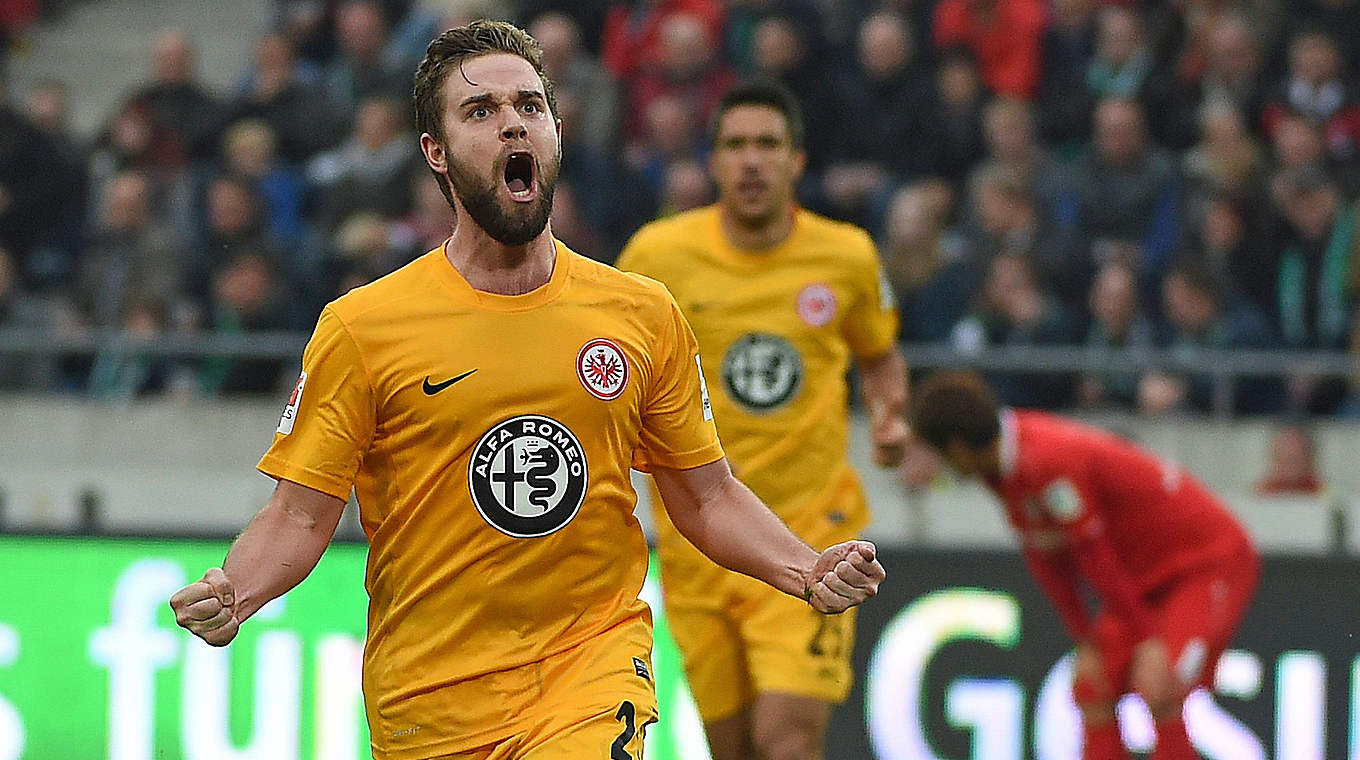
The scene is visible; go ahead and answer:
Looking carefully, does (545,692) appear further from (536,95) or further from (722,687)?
(722,687)

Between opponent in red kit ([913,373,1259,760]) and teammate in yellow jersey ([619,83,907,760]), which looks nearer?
teammate in yellow jersey ([619,83,907,760])

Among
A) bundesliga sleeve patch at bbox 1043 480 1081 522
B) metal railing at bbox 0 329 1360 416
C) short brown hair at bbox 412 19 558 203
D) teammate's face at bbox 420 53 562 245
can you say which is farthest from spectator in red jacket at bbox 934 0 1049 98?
teammate's face at bbox 420 53 562 245

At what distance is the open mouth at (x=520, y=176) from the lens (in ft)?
15.2

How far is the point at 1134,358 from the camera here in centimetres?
1036

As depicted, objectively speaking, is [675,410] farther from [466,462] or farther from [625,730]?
[625,730]

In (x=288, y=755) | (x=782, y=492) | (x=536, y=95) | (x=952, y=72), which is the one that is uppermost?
(x=952, y=72)

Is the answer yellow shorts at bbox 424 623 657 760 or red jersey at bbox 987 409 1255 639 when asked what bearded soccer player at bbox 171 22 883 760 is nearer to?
yellow shorts at bbox 424 623 657 760

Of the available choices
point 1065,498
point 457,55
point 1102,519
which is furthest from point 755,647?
point 457,55

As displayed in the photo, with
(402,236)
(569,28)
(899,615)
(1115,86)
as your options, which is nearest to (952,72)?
(1115,86)

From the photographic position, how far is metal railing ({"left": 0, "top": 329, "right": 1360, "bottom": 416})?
1037 cm

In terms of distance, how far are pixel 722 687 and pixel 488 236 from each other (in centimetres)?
326

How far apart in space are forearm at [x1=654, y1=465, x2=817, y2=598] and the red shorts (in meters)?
3.95

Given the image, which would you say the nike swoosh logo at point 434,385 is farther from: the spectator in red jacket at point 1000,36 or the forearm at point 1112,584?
the spectator in red jacket at point 1000,36

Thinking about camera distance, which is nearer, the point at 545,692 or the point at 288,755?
the point at 545,692
